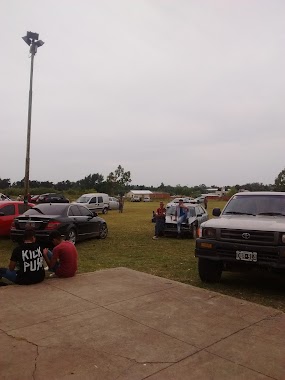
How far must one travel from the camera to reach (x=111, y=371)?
11.6 ft

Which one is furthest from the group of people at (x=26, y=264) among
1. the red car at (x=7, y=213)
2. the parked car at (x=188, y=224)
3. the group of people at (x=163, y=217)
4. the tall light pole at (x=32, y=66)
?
the tall light pole at (x=32, y=66)

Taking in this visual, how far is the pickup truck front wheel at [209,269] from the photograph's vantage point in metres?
7.33

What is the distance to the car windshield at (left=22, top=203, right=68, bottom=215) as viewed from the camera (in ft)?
38.5

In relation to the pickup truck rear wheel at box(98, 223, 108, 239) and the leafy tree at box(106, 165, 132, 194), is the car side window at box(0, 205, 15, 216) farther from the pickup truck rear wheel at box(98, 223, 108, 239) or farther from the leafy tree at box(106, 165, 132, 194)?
the leafy tree at box(106, 165, 132, 194)

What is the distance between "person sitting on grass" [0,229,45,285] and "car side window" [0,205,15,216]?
687cm

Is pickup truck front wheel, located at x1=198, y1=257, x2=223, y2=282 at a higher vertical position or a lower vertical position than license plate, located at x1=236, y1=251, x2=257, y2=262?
lower

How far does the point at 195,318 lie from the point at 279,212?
3.50m

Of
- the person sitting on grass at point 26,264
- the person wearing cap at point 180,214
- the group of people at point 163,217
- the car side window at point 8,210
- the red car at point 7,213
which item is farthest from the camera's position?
the group of people at point 163,217

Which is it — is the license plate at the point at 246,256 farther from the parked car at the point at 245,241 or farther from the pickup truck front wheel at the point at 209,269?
the pickup truck front wheel at the point at 209,269

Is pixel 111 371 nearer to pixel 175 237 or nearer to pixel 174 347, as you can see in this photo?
pixel 174 347

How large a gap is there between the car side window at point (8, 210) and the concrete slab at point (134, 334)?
7.18 metres

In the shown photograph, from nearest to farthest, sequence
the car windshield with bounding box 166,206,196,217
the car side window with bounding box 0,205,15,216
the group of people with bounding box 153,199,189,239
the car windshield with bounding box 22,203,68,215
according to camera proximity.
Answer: the car windshield with bounding box 22,203,68,215
the car side window with bounding box 0,205,15,216
the group of people with bounding box 153,199,189,239
the car windshield with bounding box 166,206,196,217

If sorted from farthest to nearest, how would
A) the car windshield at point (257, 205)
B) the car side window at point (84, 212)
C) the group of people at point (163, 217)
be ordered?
the group of people at point (163, 217) < the car side window at point (84, 212) < the car windshield at point (257, 205)

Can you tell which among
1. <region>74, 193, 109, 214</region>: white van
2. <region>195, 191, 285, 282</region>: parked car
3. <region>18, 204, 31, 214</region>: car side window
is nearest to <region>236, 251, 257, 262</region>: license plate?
<region>195, 191, 285, 282</region>: parked car
